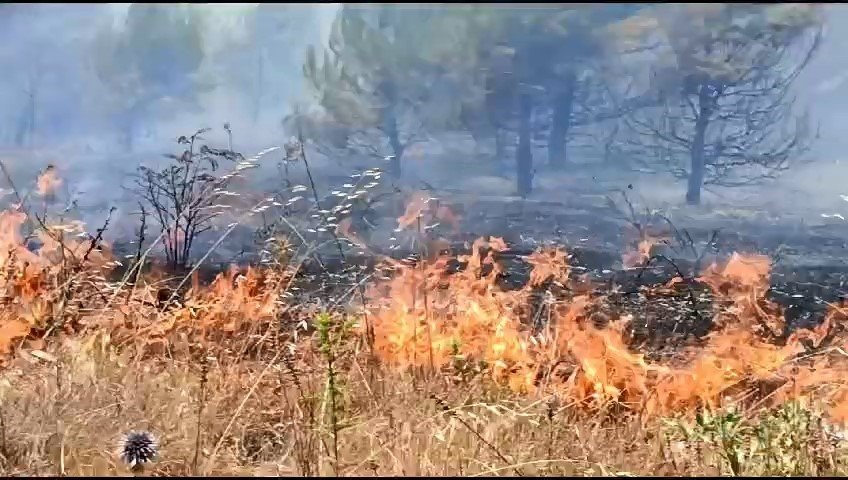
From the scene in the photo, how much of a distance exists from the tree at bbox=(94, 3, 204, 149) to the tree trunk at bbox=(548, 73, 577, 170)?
113cm

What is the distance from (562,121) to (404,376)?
36.6 inches

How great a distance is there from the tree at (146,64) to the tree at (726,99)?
1414 mm

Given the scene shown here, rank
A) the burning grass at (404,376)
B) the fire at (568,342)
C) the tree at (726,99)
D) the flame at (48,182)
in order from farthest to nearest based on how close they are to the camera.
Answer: the flame at (48,182)
the tree at (726,99)
the fire at (568,342)
the burning grass at (404,376)

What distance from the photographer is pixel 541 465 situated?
5.67 ft

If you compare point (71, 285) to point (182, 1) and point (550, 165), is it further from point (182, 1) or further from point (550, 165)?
point (550, 165)

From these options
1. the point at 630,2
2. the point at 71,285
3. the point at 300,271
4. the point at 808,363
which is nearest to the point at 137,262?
the point at 71,285

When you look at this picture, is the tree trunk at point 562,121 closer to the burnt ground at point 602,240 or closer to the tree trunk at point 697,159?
the burnt ground at point 602,240

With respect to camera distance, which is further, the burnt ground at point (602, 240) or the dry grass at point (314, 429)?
the burnt ground at point (602, 240)

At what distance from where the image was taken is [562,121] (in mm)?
2547

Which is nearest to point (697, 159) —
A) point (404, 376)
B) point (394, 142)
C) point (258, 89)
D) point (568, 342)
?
point (568, 342)

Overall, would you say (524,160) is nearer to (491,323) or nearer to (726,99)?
(491,323)

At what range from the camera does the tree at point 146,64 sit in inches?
102

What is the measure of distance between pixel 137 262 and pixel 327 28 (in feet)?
3.07

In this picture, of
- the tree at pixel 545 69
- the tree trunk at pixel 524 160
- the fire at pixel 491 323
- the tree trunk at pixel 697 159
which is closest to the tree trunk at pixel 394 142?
the fire at pixel 491 323
